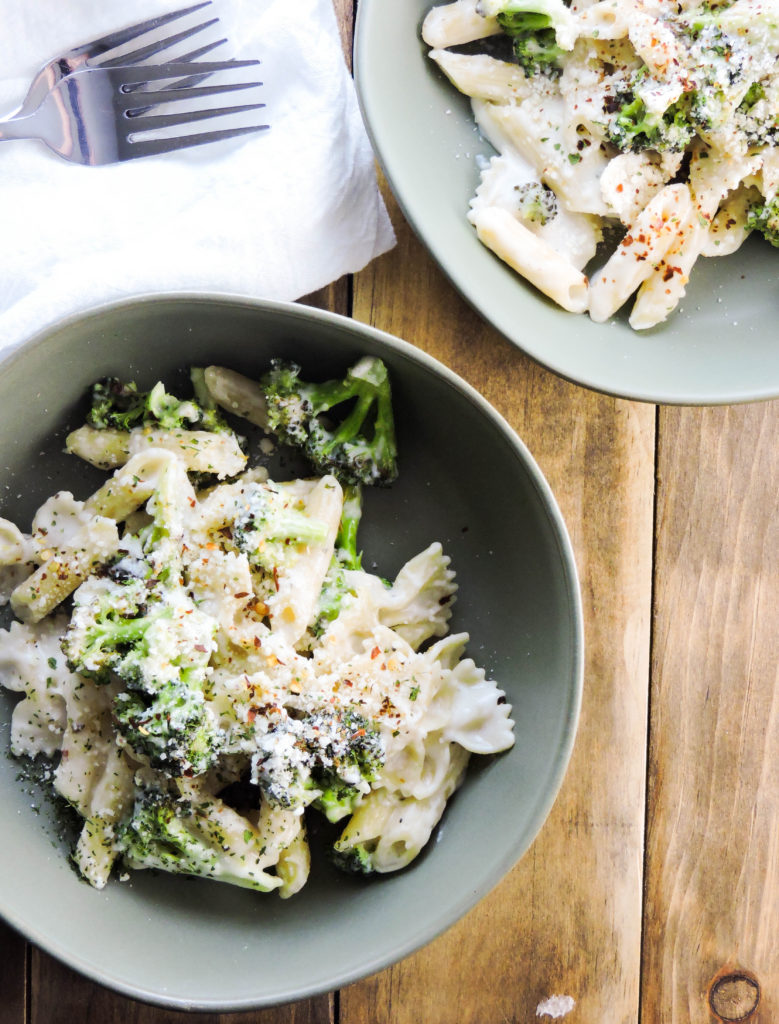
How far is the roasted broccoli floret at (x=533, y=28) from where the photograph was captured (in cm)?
143

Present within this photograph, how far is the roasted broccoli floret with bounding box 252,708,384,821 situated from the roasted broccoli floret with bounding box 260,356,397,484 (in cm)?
42

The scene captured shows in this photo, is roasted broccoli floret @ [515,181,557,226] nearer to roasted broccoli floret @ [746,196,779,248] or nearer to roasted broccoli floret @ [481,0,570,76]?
roasted broccoli floret @ [481,0,570,76]

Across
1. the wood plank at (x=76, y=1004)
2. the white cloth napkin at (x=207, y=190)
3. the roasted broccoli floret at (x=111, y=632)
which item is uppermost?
the white cloth napkin at (x=207, y=190)

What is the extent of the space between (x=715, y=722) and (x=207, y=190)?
1379 mm

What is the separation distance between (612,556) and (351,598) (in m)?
0.56

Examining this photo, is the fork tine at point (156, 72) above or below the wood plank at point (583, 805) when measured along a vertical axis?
above

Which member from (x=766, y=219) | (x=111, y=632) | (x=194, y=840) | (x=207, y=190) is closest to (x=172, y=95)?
→ (x=207, y=190)

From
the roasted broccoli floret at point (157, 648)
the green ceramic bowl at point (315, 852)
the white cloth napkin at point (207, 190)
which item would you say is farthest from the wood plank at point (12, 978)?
the white cloth napkin at point (207, 190)

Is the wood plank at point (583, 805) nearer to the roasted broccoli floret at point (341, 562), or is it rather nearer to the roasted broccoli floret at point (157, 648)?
the roasted broccoli floret at point (341, 562)

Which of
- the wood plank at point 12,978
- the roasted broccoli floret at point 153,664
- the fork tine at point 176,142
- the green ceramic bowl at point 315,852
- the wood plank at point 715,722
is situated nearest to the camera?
the roasted broccoli floret at point 153,664

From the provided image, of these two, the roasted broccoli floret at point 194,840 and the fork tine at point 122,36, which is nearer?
the roasted broccoli floret at point 194,840

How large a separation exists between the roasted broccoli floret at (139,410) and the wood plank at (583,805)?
53 centimetres

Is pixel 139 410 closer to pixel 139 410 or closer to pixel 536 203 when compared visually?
pixel 139 410

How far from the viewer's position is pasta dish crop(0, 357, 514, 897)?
134 cm
